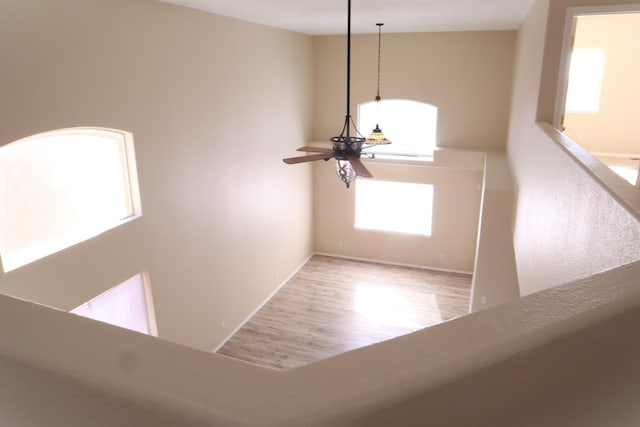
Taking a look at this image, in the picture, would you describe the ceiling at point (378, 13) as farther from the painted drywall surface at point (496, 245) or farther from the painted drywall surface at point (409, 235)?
the painted drywall surface at point (409, 235)

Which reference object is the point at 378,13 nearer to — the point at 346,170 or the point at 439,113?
the point at 346,170

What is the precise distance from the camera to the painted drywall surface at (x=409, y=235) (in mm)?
9055

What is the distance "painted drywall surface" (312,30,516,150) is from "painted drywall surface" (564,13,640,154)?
1345 mm

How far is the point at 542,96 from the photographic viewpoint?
3.99 metres

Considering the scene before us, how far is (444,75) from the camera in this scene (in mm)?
8438

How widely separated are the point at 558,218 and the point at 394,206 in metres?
7.21

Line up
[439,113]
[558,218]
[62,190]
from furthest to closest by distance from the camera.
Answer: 1. [439,113]
2. [62,190]
3. [558,218]

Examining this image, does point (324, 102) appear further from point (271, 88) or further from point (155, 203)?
point (155, 203)

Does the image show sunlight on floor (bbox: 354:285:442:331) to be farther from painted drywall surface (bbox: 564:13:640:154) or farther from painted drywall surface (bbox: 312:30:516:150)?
painted drywall surface (bbox: 564:13:640:154)

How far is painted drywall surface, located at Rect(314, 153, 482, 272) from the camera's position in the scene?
9.05 meters

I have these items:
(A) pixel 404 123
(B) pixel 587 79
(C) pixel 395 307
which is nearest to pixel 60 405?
(C) pixel 395 307

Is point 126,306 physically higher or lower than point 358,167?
lower

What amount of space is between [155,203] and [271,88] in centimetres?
343

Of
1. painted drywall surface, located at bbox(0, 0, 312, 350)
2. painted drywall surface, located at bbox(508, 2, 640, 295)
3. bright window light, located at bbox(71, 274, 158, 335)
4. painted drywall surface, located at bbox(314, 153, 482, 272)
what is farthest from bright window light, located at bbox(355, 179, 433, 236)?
bright window light, located at bbox(71, 274, 158, 335)
